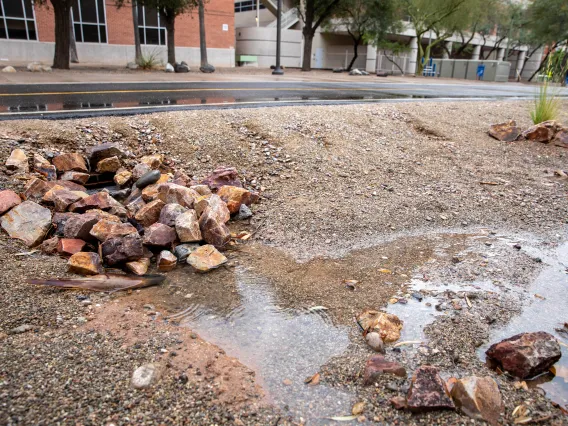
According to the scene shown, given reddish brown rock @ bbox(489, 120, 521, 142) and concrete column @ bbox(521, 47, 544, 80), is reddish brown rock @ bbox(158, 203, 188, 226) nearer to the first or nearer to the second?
reddish brown rock @ bbox(489, 120, 521, 142)

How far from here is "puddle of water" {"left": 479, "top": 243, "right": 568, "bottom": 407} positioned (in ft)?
8.73

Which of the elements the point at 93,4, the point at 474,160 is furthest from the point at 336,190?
the point at 93,4

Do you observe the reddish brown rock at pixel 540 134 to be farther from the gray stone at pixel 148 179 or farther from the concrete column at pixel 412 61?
the concrete column at pixel 412 61

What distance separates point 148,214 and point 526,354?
141 inches

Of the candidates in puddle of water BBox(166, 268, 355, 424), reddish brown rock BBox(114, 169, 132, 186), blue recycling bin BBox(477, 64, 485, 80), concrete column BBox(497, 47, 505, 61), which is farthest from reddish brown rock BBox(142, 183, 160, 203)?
concrete column BBox(497, 47, 505, 61)

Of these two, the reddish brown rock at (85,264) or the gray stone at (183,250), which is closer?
the reddish brown rock at (85,264)

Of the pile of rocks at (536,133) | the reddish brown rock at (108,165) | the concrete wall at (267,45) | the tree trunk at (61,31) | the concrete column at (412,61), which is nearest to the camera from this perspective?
the reddish brown rock at (108,165)

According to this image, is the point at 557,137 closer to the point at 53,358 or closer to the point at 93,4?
the point at 53,358

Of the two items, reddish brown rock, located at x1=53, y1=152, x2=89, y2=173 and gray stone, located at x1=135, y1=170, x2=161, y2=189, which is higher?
reddish brown rock, located at x1=53, y1=152, x2=89, y2=173

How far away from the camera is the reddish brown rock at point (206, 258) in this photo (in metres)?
3.97

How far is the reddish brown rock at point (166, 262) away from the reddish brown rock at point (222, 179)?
64.4 inches

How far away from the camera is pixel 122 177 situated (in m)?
5.50

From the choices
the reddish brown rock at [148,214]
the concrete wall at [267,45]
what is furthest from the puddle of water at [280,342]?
the concrete wall at [267,45]

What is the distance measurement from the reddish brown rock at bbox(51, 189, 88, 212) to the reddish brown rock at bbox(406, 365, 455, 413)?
12.4ft
